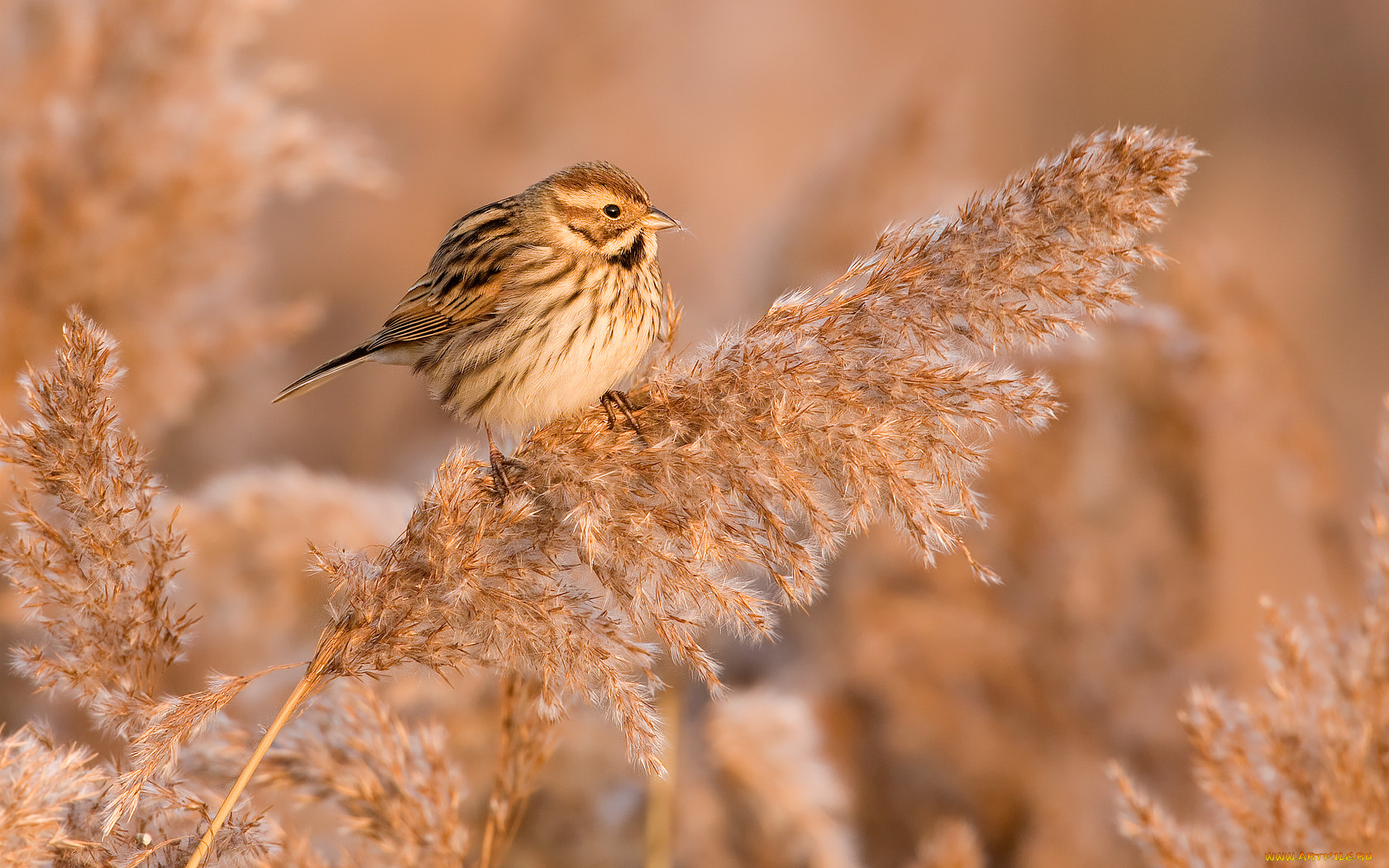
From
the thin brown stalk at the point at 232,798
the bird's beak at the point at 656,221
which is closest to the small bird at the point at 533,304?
the bird's beak at the point at 656,221

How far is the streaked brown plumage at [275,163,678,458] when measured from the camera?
243 centimetres

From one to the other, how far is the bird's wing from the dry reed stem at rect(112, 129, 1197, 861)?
46.3 inches

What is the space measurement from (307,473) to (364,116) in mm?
3459

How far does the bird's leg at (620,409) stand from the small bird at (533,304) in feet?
1.10

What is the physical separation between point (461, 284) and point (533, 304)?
0.91 feet

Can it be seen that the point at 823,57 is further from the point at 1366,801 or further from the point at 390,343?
the point at 1366,801

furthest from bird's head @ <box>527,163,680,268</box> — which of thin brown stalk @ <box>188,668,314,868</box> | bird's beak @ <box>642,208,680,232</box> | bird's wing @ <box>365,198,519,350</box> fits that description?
thin brown stalk @ <box>188,668,314,868</box>

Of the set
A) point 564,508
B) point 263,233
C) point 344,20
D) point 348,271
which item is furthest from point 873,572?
point 344,20

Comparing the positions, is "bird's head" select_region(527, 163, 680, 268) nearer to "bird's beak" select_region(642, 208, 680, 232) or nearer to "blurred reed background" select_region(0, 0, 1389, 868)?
"bird's beak" select_region(642, 208, 680, 232)

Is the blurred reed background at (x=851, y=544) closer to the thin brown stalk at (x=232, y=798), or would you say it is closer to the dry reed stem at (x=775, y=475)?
the dry reed stem at (x=775, y=475)

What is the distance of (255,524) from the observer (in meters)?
2.46

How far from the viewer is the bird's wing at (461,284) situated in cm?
266

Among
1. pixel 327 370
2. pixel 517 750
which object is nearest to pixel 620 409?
pixel 517 750

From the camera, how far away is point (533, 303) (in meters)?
2.55
